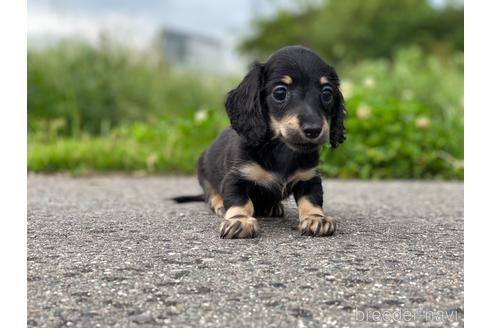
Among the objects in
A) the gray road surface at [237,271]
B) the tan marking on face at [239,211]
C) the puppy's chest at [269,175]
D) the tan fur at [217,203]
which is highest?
the puppy's chest at [269,175]

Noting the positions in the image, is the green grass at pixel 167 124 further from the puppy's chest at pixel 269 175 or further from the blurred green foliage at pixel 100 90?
the puppy's chest at pixel 269 175

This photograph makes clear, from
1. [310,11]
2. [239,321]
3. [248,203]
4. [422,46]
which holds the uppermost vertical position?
[310,11]

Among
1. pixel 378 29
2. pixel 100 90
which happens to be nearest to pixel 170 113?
pixel 100 90

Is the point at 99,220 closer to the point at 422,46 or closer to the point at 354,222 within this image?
the point at 354,222

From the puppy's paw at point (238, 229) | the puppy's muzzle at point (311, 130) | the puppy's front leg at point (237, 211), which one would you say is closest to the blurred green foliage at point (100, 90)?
the puppy's front leg at point (237, 211)

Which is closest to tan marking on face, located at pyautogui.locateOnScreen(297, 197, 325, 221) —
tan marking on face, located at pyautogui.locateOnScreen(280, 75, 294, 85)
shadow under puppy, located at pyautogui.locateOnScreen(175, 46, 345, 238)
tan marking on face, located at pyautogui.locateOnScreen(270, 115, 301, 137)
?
shadow under puppy, located at pyautogui.locateOnScreen(175, 46, 345, 238)

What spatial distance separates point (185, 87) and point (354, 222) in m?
8.99

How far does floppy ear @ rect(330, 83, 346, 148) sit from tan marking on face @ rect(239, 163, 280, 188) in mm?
485

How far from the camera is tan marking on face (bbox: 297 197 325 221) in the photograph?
3.33 meters

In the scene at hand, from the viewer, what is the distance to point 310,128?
3.05 metres

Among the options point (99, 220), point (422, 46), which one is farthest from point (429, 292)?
point (422, 46)

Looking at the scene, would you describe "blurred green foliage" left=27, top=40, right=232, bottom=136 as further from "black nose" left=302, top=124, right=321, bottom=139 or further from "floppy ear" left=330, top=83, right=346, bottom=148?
"black nose" left=302, top=124, right=321, bottom=139

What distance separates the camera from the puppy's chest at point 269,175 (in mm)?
3412

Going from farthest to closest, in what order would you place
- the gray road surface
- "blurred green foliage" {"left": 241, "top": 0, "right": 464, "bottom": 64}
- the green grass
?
1. "blurred green foliage" {"left": 241, "top": 0, "right": 464, "bottom": 64}
2. the green grass
3. the gray road surface
